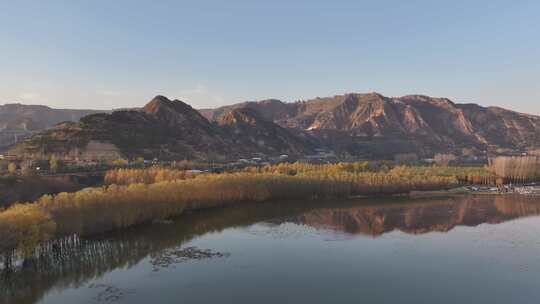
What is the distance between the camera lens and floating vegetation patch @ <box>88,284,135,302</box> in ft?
80.0

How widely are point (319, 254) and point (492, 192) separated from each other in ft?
194

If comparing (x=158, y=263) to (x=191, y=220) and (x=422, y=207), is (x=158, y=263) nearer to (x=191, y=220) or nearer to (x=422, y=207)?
(x=191, y=220)

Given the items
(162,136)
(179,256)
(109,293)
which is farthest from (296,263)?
(162,136)

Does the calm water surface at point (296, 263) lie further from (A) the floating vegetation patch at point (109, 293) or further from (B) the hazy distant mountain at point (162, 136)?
(B) the hazy distant mountain at point (162, 136)

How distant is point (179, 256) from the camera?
33.8 m

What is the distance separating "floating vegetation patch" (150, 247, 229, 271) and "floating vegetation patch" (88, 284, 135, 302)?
4262mm

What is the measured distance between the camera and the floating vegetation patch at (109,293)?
24.4m

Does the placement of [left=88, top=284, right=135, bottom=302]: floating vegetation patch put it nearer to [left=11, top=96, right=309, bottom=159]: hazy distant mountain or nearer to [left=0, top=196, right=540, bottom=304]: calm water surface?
[left=0, top=196, right=540, bottom=304]: calm water surface

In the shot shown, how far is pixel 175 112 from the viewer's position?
6112 inches

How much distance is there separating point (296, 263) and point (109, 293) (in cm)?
1352

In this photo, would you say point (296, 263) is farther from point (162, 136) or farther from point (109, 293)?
point (162, 136)

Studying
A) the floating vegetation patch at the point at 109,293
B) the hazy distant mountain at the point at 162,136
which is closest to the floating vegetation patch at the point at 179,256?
the floating vegetation patch at the point at 109,293

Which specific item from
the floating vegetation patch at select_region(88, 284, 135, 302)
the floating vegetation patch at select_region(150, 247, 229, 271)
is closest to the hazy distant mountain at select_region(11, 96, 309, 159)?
the floating vegetation patch at select_region(150, 247, 229, 271)

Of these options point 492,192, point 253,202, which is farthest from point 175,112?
point 492,192
